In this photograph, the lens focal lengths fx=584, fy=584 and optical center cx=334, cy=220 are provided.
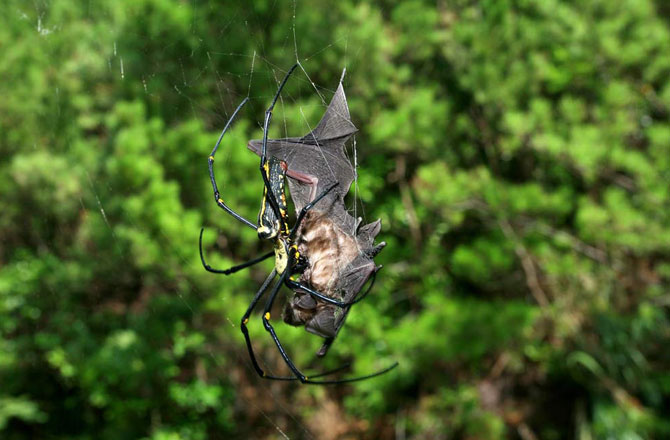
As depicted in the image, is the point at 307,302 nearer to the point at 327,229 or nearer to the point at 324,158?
the point at 327,229

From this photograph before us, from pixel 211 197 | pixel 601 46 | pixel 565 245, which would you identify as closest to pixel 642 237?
pixel 565 245

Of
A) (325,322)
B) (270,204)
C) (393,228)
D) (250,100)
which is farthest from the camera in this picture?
(393,228)

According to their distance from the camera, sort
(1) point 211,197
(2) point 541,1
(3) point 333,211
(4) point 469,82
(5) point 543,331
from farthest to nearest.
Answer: (5) point 543,331 → (4) point 469,82 → (2) point 541,1 → (1) point 211,197 → (3) point 333,211

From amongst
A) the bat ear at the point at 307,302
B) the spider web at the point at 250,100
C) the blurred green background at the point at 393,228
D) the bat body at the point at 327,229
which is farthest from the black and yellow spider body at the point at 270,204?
the blurred green background at the point at 393,228

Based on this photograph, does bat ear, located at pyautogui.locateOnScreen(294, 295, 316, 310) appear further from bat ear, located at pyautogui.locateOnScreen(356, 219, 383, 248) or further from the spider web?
the spider web

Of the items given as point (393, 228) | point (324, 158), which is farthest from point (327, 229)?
point (393, 228)

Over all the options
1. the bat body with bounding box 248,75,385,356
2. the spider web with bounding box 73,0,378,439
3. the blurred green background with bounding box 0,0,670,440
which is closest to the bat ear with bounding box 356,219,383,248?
the bat body with bounding box 248,75,385,356

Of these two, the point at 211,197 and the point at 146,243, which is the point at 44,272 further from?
the point at 211,197
